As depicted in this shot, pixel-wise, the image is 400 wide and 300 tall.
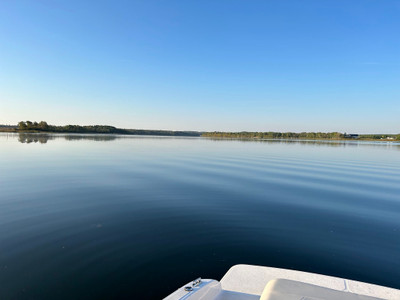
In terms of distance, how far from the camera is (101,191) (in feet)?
36.2

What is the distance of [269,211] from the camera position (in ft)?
29.0

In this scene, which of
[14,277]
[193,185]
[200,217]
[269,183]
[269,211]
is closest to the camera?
[14,277]

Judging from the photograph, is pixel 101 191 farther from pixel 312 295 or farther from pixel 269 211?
pixel 312 295

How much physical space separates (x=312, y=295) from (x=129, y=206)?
7316 mm

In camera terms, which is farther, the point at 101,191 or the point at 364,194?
the point at 364,194

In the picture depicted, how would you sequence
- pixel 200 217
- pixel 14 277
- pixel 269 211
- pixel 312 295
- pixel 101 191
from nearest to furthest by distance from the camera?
pixel 312 295 < pixel 14 277 < pixel 200 217 < pixel 269 211 < pixel 101 191

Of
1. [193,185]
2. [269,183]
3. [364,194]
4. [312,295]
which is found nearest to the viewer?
[312,295]

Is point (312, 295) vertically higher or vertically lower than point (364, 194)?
higher

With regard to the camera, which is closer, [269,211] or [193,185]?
[269,211]

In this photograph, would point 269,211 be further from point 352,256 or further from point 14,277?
point 14,277

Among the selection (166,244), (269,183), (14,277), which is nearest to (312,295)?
(166,244)

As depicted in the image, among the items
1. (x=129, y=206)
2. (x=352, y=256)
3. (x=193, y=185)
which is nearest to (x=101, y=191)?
(x=129, y=206)

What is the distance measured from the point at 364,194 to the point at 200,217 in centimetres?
943

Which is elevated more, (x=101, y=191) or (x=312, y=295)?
(x=312, y=295)
